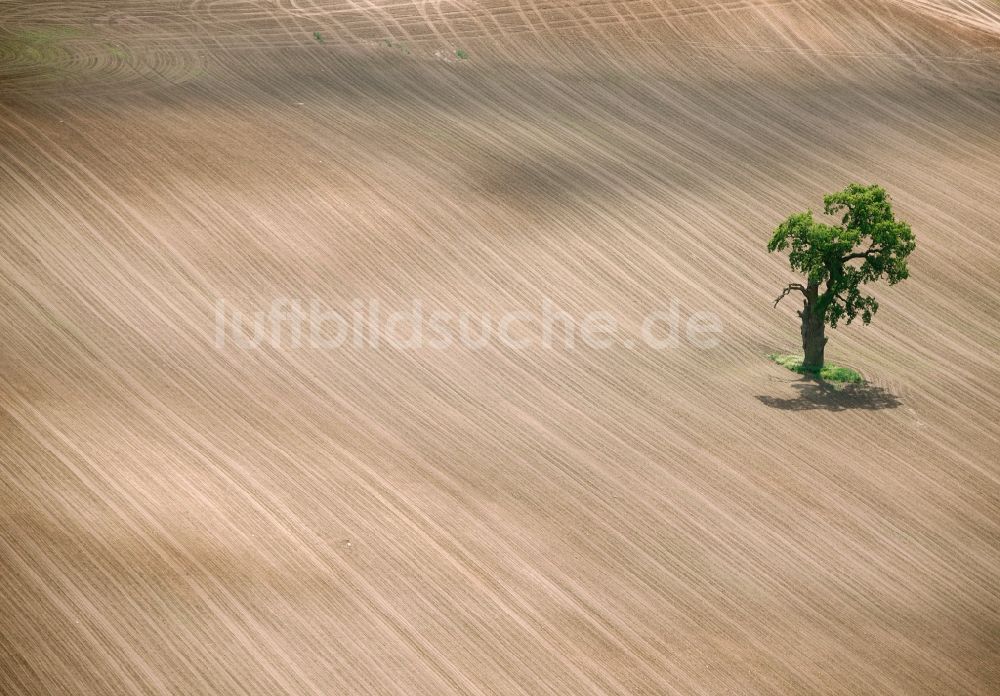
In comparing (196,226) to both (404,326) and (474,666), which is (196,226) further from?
(474,666)

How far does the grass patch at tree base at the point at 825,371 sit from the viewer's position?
27.9 m

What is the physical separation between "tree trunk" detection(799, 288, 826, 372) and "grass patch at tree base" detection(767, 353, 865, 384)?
12 cm

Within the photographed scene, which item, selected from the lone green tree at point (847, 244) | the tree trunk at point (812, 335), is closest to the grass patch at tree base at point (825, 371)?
the tree trunk at point (812, 335)

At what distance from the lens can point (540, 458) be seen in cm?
2412

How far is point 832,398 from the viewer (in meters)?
27.1

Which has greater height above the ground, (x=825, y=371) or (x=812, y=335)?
(x=812, y=335)

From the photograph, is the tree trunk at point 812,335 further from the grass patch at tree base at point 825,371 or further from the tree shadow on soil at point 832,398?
the tree shadow on soil at point 832,398

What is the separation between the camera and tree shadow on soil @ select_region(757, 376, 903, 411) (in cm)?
2667

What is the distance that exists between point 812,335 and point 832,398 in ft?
5.52

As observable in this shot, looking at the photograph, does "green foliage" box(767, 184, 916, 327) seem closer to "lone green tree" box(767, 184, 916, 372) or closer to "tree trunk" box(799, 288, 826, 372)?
"lone green tree" box(767, 184, 916, 372)

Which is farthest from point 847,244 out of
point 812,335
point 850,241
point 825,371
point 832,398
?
point 832,398

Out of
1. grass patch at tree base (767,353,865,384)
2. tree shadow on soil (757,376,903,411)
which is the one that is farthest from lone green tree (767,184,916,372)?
tree shadow on soil (757,376,903,411)

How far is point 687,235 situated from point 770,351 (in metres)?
5.41

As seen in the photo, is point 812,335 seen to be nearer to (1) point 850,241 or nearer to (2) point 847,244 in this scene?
(2) point 847,244
